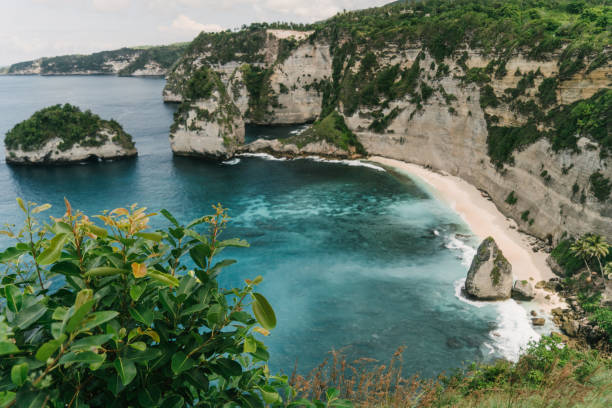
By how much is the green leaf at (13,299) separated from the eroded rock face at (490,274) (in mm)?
33060

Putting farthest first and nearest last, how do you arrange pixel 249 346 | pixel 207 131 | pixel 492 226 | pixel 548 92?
1. pixel 207 131
2. pixel 492 226
3. pixel 548 92
4. pixel 249 346

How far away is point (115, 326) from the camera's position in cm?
380

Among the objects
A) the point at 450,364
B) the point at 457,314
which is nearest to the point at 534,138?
the point at 457,314

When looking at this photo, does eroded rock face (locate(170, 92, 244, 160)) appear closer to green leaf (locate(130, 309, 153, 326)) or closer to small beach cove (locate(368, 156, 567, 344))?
small beach cove (locate(368, 156, 567, 344))

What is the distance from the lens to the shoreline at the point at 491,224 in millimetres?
34156

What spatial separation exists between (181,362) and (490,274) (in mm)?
32779

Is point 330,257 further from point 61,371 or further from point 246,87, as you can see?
point 246,87

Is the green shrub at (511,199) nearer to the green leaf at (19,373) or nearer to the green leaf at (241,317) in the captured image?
the green leaf at (241,317)

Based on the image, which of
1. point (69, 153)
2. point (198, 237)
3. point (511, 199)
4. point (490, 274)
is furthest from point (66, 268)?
point (69, 153)

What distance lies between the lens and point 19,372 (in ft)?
9.50

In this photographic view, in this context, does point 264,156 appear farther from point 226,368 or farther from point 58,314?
point 58,314

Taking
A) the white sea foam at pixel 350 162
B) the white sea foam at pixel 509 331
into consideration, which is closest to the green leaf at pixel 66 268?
the white sea foam at pixel 509 331

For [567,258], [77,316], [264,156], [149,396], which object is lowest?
[567,258]

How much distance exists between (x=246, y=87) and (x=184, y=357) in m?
115
